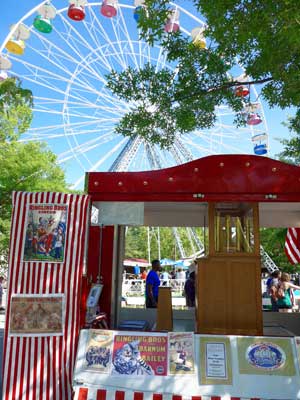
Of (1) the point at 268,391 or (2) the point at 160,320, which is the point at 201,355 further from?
(2) the point at 160,320

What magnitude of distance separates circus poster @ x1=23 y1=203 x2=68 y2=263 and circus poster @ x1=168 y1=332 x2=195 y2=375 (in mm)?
1596

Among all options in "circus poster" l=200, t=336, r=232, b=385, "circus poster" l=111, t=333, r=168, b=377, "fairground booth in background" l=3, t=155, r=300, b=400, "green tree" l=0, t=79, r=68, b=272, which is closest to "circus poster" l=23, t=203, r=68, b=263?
"fairground booth in background" l=3, t=155, r=300, b=400

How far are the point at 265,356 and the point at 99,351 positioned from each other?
5.64ft

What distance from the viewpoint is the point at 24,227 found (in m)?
4.55

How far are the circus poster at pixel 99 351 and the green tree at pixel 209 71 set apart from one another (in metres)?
3.96

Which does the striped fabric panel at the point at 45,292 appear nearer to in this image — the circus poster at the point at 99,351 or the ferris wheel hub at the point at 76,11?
the circus poster at the point at 99,351

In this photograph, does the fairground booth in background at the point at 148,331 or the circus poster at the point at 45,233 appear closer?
the fairground booth in background at the point at 148,331

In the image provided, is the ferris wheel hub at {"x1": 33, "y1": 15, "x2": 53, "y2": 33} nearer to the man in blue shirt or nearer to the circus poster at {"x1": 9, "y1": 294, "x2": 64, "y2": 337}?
the man in blue shirt

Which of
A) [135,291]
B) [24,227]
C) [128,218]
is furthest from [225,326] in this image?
[135,291]

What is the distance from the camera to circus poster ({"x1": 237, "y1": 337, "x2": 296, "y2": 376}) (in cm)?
376

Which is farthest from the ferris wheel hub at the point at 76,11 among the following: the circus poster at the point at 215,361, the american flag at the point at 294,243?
the circus poster at the point at 215,361

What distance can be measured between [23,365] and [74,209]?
6.08 feet

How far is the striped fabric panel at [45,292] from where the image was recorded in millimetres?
→ 4203

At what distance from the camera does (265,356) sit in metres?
3.84
